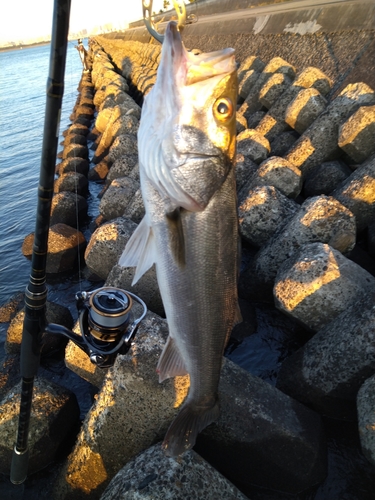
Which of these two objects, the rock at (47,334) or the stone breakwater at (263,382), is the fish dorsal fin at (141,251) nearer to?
the stone breakwater at (263,382)

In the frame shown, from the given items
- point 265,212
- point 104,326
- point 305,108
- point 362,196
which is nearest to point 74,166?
point 305,108

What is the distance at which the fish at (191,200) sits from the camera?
222cm

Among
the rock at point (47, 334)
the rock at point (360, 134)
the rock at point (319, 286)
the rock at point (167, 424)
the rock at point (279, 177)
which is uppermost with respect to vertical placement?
the rock at point (360, 134)

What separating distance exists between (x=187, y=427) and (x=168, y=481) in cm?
52

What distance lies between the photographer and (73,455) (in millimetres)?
3672

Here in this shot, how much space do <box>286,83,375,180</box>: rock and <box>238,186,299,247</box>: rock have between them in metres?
1.94

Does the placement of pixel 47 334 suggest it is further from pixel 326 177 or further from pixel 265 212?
pixel 326 177

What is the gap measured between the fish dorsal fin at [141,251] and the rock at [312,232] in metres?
3.15

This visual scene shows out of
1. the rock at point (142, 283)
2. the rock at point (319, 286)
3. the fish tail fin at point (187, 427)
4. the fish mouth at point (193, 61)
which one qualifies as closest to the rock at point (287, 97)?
the rock at point (319, 286)

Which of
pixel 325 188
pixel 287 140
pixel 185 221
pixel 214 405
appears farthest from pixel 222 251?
pixel 287 140

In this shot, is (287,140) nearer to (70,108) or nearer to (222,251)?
(222,251)

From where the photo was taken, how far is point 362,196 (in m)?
5.80

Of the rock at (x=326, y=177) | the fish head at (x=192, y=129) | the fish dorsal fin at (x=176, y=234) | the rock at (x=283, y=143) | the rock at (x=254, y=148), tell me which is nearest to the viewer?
the fish head at (x=192, y=129)

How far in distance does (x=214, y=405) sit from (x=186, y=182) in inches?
62.7
